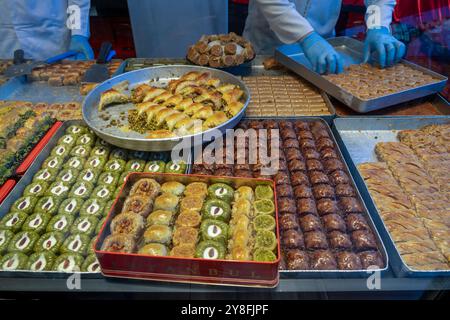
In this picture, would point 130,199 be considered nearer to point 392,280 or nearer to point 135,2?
point 392,280

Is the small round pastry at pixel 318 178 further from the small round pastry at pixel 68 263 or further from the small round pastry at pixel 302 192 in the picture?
the small round pastry at pixel 68 263

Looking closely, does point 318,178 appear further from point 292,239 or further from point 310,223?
point 292,239

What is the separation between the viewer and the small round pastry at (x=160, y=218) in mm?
2230

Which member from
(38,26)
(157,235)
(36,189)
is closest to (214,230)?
(157,235)

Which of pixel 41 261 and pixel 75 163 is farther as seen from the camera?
pixel 75 163

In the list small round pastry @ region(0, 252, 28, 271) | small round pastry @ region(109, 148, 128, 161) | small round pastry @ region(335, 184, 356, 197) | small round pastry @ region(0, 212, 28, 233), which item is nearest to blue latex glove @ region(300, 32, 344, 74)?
small round pastry @ region(335, 184, 356, 197)

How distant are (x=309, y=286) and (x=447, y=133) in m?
2.42

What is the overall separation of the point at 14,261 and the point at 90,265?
1.65 feet

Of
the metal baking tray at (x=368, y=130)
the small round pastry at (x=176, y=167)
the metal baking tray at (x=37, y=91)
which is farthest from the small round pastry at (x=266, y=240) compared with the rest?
the metal baking tray at (x=37, y=91)

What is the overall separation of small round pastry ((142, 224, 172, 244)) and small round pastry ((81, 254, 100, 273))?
0.34 metres

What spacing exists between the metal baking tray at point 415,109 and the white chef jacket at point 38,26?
158 inches

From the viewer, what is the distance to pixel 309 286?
193 cm

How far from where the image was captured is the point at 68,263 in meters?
2.07
